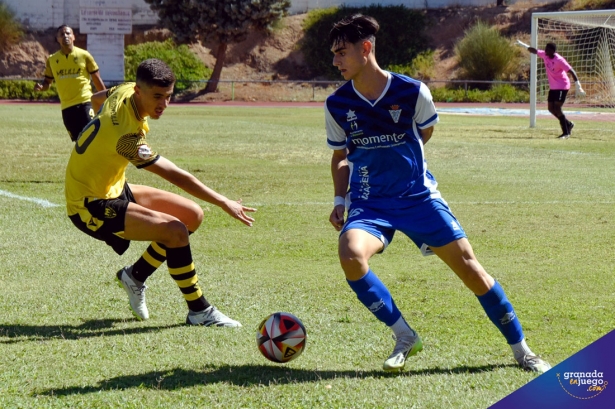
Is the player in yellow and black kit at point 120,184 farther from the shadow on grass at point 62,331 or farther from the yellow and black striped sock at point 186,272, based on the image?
the shadow on grass at point 62,331

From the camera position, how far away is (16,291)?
23.1ft

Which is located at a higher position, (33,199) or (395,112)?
(395,112)

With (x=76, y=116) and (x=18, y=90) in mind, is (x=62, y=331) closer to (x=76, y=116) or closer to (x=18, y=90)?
(x=76, y=116)

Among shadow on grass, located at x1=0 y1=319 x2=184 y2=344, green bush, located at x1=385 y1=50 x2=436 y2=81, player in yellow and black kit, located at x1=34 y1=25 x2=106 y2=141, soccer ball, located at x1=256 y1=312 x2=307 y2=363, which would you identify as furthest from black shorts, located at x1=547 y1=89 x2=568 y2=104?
green bush, located at x1=385 y1=50 x2=436 y2=81

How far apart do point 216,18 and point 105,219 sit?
42967mm

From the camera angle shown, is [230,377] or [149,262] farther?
[149,262]

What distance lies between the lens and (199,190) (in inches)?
232

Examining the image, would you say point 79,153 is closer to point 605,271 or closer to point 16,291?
point 16,291

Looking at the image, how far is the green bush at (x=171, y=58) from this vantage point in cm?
5047

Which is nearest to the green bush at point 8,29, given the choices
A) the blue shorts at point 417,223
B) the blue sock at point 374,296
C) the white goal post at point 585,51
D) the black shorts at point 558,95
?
the white goal post at point 585,51

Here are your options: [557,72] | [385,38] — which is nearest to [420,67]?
[385,38]

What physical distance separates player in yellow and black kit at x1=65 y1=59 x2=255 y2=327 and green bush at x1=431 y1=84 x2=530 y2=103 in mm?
36484

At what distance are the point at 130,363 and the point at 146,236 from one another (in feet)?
3.53

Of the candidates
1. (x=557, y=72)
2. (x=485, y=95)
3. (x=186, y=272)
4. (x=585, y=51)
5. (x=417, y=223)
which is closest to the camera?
(x=417, y=223)
